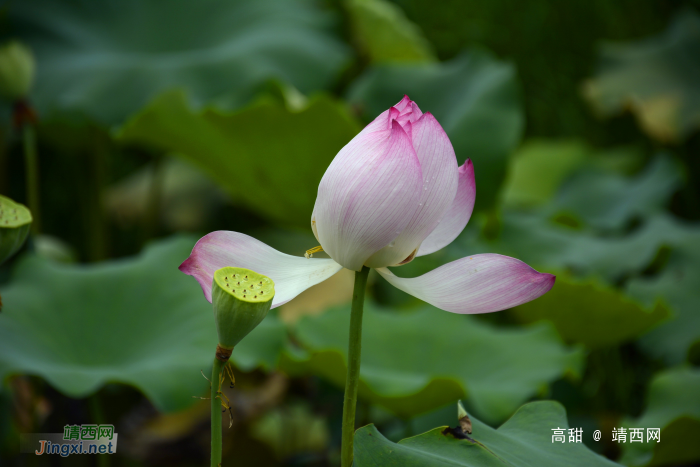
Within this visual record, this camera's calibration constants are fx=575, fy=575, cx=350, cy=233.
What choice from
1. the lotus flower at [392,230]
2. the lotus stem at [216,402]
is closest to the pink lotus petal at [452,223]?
the lotus flower at [392,230]

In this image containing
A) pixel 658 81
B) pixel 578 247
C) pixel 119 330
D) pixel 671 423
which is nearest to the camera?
pixel 671 423

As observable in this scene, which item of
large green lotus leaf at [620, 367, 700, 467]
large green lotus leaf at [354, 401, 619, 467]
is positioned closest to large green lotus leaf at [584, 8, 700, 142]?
large green lotus leaf at [620, 367, 700, 467]

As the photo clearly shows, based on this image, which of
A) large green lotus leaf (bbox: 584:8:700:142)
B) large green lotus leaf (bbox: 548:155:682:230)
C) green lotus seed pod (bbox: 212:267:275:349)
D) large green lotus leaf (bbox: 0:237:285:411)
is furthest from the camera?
large green lotus leaf (bbox: 584:8:700:142)

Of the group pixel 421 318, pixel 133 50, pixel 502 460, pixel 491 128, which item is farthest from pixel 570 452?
pixel 133 50

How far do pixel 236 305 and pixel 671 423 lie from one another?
641mm

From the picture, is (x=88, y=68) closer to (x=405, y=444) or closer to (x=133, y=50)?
(x=133, y=50)

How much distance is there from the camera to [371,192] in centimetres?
33

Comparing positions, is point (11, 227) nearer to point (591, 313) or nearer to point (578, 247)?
point (591, 313)

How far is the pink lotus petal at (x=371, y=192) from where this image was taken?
334mm

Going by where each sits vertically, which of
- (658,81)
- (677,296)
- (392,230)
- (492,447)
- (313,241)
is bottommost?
(492,447)

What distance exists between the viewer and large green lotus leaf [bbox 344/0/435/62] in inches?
66.8

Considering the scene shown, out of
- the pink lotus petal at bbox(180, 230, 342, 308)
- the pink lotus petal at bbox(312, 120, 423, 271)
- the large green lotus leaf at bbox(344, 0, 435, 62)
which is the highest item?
the large green lotus leaf at bbox(344, 0, 435, 62)

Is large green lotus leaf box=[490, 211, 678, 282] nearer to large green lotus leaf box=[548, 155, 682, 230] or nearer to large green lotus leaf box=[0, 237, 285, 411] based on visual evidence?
large green lotus leaf box=[548, 155, 682, 230]

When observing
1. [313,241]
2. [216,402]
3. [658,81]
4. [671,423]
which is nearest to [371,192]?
[216,402]
